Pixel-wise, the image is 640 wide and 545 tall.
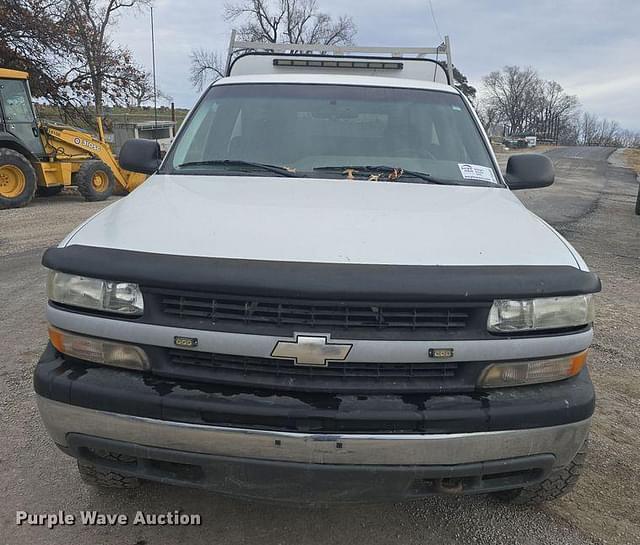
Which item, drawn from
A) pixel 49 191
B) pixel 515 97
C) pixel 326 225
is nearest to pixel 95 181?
pixel 49 191

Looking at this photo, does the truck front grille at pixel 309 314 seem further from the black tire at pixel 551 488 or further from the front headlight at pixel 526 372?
the black tire at pixel 551 488

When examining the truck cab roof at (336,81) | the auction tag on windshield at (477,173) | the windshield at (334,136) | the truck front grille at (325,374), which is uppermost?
the truck cab roof at (336,81)

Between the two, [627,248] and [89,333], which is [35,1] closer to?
[627,248]

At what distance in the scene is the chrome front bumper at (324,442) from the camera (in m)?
1.93

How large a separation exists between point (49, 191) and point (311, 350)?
13.6 m

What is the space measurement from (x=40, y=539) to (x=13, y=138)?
37.7 feet

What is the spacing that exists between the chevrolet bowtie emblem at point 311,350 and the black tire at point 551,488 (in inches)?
46.8

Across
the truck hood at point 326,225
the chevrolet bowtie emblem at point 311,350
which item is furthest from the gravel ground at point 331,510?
the truck hood at point 326,225

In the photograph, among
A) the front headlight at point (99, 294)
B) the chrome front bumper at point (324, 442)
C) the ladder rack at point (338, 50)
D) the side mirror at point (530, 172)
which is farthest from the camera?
the ladder rack at point (338, 50)

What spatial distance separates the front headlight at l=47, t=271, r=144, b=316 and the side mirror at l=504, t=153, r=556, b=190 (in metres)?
2.47

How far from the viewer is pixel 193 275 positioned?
197cm

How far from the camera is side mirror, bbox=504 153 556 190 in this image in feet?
11.6

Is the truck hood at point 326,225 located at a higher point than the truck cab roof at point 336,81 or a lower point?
lower

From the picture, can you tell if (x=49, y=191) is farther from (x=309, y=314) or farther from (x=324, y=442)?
(x=324, y=442)
